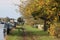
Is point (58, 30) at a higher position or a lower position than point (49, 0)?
lower

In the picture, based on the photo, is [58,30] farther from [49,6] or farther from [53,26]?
[49,6]

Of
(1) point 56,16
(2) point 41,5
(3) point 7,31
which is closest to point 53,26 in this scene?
(1) point 56,16

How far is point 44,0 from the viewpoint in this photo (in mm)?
18500

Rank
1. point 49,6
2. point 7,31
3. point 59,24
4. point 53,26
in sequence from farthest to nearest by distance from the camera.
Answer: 1. point 7,31
2. point 59,24
3. point 53,26
4. point 49,6

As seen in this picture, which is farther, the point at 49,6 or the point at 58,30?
the point at 58,30

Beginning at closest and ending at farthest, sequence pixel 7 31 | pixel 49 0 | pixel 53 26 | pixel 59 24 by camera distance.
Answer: pixel 49 0
pixel 53 26
pixel 59 24
pixel 7 31

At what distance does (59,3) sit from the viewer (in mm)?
18453

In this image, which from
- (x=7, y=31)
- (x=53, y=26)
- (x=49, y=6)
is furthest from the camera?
(x=7, y=31)

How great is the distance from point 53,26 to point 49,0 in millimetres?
3081

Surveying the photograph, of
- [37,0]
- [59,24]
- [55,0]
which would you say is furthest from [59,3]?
[59,24]

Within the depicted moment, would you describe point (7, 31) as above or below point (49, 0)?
below

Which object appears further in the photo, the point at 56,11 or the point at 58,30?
the point at 58,30

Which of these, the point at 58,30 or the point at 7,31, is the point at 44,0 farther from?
the point at 7,31

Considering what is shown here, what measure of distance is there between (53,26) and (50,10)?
1.72 m
